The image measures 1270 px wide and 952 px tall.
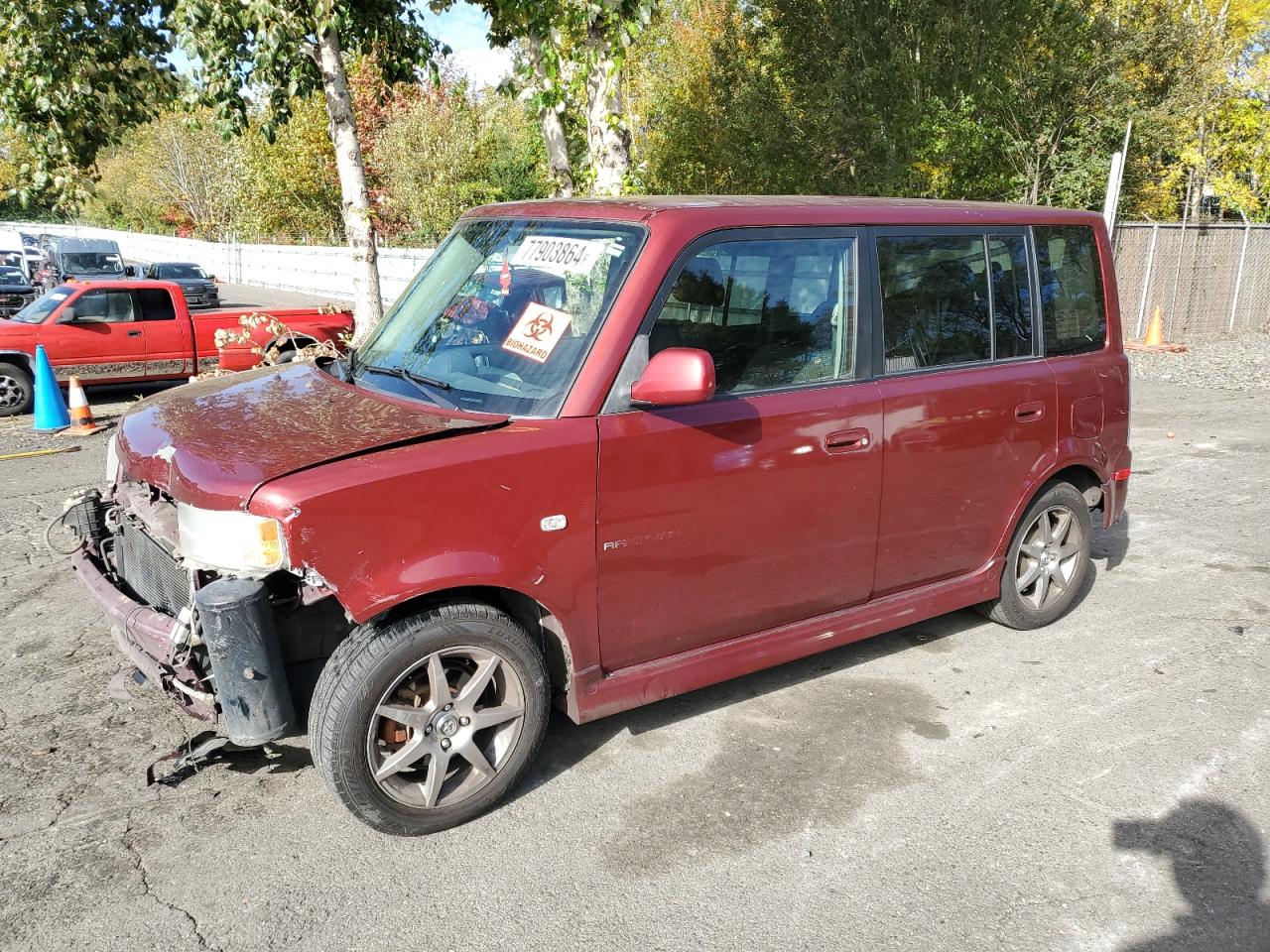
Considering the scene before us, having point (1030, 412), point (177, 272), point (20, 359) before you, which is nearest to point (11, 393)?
point (20, 359)

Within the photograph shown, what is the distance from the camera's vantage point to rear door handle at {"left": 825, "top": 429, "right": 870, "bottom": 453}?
152 inches

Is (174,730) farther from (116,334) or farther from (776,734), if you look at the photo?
(116,334)

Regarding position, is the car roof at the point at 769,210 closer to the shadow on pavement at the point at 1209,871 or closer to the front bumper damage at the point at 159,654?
the front bumper damage at the point at 159,654

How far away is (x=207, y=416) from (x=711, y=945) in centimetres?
251

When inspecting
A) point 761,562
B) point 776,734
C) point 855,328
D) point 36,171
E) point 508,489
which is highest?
point 36,171

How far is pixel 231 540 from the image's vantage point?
2.92 m

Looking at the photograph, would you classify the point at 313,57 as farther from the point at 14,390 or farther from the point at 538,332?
the point at 538,332

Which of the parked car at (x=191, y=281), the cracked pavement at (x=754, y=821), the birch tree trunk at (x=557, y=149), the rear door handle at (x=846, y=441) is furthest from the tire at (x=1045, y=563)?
the parked car at (x=191, y=281)

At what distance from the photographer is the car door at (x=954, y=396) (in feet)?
13.4

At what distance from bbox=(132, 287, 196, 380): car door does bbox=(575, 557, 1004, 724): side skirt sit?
37.7 feet

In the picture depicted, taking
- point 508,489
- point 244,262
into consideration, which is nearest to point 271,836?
point 508,489

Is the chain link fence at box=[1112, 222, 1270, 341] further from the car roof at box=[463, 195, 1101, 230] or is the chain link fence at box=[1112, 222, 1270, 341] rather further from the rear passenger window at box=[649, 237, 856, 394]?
the rear passenger window at box=[649, 237, 856, 394]

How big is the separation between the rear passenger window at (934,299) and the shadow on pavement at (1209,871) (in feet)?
6.44

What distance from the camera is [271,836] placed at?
3240 millimetres
